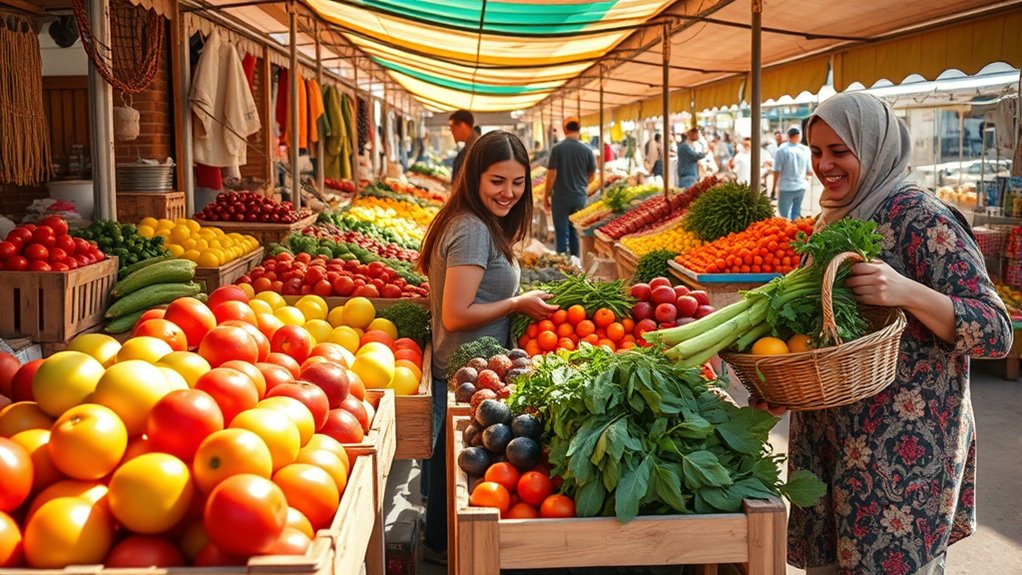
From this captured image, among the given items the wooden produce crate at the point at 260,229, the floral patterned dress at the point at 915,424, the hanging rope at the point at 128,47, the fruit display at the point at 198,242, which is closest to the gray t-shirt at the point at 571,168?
the wooden produce crate at the point at 260,229

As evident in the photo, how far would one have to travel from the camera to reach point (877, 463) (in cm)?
249

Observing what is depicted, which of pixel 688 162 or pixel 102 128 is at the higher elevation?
pixel 688 162

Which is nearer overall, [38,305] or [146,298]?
[38,305]

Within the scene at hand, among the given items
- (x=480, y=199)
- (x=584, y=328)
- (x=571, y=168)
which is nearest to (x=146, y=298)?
(x=480, y=199)

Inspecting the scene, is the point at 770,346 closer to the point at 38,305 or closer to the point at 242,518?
the point at 242,518

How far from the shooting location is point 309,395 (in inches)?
87.7

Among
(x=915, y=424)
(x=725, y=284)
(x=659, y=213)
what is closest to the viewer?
(x=915, y=424)

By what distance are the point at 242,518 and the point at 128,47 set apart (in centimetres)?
672

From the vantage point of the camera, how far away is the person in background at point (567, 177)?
1227cm

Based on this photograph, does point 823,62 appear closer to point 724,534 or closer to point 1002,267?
point 1002,267

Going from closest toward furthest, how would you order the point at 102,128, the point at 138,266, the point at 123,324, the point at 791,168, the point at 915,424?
the point at 915,424
the point at 123,324
the point at 138,266
the point at 102,128
the point at 791,168

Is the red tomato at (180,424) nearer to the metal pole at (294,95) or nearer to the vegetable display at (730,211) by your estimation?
the vegetable display at (730,211)

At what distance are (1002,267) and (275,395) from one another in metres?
7.45

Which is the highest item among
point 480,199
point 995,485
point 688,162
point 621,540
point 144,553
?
point 688,162
